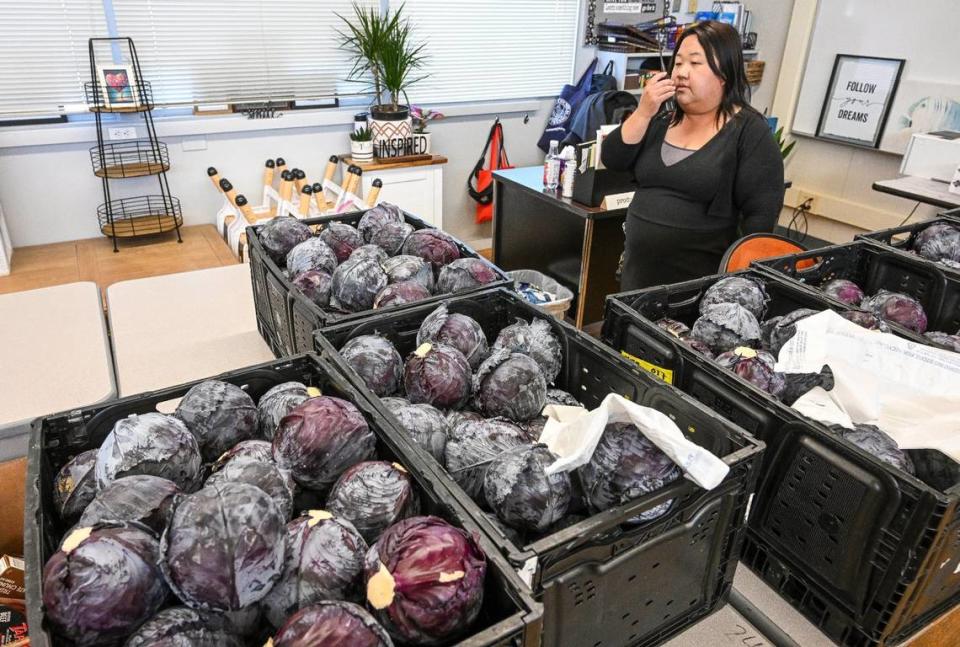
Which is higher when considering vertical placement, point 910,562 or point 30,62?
point 30,62

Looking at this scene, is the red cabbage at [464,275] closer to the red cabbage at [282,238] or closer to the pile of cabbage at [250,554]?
the red cabbage at [282,238]

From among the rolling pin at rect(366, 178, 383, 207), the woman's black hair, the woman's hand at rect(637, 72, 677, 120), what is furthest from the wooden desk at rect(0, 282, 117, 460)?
the woman's black hair

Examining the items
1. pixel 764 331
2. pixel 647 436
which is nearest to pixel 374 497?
pixel 647 436

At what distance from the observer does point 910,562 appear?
88 cm

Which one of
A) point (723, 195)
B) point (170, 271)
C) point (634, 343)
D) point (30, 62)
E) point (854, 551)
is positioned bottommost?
point (170, 271)

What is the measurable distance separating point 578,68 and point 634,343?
4232 mm

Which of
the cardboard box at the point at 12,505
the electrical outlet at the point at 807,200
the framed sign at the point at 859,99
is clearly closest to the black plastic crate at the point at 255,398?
the cardboard box at the point at 12,505

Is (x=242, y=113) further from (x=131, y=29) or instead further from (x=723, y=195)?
(x=723, y=195)

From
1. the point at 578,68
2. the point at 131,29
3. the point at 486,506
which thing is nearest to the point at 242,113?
the point at 131,29

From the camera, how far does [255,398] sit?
3.46ft

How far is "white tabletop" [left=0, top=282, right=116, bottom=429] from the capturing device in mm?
1400

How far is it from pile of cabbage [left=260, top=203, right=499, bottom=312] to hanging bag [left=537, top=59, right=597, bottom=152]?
3.26 meters

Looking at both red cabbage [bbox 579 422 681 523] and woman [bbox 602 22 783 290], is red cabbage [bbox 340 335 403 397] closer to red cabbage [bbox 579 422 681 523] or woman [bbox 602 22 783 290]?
red cabbage [bbox 579 422 681 523]

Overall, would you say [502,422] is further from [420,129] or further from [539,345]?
[420,129]
